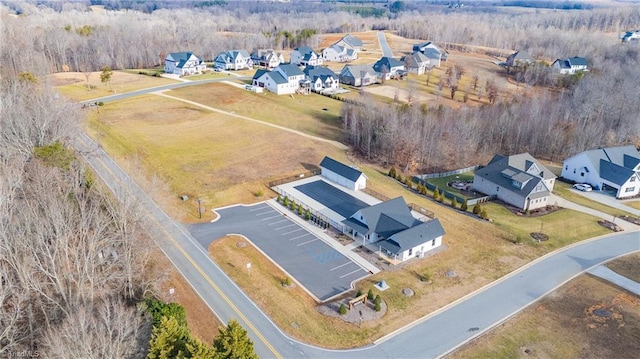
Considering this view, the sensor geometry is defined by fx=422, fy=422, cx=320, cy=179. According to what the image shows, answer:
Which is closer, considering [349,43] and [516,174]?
[516,174]

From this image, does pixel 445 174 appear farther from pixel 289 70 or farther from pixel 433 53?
pixel 433 53

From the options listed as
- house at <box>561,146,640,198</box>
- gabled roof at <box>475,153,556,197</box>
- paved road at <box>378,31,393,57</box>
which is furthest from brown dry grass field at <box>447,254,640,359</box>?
paved road at <box>378,31,393,57</box>

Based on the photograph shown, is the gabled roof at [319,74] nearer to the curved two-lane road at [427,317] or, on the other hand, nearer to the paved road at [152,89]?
the paved road at [152,89]

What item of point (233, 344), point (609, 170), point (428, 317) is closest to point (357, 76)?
point (609, 170)

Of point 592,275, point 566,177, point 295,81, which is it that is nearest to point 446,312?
point 592,275

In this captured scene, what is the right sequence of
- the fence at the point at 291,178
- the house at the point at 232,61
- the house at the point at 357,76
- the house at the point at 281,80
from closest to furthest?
1. the fence at the point at 291,178
2. the house at the point at 281,80
3. the house at the point at 357,76
4. the house at the point at 232,61

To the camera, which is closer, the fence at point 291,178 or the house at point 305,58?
the fence at point 291,178

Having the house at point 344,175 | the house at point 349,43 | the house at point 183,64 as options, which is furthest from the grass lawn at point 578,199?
the house at point 349,43

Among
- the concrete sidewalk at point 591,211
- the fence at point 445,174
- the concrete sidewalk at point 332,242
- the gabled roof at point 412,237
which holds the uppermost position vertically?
the gabled roof at point 412,237
